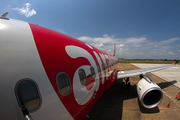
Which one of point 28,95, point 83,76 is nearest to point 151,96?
point 83,76

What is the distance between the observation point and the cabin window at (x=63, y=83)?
1971mm

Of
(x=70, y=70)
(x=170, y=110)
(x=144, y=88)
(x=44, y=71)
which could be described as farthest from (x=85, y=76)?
(x=170, y=110)

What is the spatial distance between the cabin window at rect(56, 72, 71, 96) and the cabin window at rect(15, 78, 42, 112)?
0.48m

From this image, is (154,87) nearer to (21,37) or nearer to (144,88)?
(144,88)

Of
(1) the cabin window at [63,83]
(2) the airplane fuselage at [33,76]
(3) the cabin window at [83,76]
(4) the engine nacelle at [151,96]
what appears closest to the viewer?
(2) the airplane fuselage at [33,76]

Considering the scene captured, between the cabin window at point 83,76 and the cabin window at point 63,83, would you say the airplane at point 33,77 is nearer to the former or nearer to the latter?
the cabin window at point 63,83

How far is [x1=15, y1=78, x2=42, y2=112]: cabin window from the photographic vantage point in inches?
52.4

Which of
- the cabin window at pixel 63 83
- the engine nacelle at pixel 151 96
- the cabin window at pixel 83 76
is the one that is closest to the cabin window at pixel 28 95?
the cabin window at pixel 63 83

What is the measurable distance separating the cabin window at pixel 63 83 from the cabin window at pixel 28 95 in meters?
0.48

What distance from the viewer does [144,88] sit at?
17.9 feet

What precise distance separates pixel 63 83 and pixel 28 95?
743mm

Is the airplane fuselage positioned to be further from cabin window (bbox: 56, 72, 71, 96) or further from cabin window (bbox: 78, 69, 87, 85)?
cabin window (bbox: 78, 69, 87, 85)

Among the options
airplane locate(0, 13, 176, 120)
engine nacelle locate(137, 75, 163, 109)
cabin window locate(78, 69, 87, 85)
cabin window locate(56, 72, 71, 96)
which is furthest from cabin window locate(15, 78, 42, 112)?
engine nacelle locate(137, 75, 163, 109)

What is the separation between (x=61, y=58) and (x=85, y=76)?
4.10 feet
